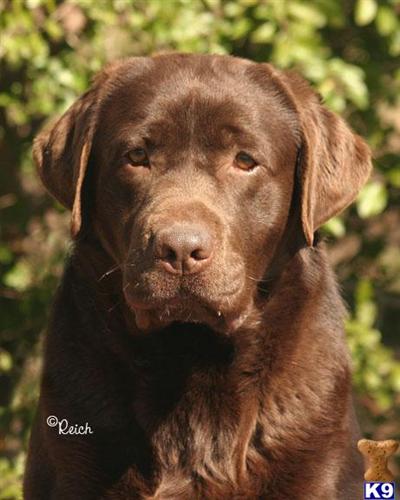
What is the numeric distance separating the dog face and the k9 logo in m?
0.75

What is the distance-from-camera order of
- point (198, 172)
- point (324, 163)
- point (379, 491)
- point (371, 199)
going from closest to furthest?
point (379, 491) < point (198, 172) < point (324, 163) < point (371, 199)

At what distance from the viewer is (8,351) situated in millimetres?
7543

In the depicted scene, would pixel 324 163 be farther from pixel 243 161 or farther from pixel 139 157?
pixel 139 157

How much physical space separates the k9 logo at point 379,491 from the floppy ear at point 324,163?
3.10 ft

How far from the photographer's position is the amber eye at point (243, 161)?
15.2ft

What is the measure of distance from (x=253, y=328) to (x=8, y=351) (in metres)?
3.11

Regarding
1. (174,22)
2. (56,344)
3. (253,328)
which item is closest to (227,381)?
(253,328)

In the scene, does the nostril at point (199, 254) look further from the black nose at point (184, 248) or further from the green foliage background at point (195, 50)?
the green foliage background at point (195, 50)

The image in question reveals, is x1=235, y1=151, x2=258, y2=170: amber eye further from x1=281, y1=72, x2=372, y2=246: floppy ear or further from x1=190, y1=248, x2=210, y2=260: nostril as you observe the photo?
x1=190, y1=248, x2=210, y2=260: nostril

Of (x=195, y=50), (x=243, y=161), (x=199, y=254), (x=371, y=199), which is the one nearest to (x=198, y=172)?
(x=243, y=161)

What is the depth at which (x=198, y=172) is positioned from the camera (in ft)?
15.0

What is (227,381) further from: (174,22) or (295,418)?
(174,22)

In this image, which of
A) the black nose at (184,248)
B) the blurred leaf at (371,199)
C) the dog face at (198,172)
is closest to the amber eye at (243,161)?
the dog face at (198,172)

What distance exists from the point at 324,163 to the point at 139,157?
0.66 metres
